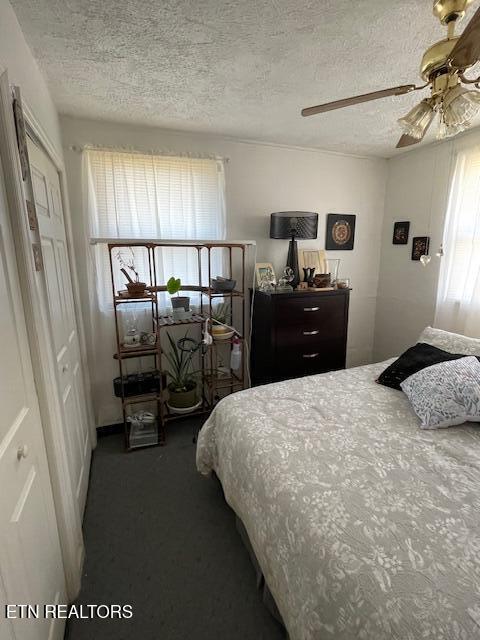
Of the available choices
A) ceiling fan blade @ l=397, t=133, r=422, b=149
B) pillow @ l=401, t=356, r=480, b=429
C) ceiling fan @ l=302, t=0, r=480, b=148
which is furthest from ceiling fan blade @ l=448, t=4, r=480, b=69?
pillow @ l=401, t=356, r=480, b=429

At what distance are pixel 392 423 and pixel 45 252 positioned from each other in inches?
73.2

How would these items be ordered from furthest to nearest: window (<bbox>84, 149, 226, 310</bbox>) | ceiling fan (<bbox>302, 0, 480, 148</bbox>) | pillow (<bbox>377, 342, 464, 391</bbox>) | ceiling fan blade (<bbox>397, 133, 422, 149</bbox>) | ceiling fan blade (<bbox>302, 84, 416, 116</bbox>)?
1. window (<bbox>84, 149, 226, 310</bbox>)
2. pillow (<bbox>377, 342, 464, 391</bbox>)
3. ceiling fan blade (<bbox>397, 133, 422, 149</bbox>)
4. ceiling fan blade (<bbox>302, 84, 416, 116</bbox>)
5. ceiling fan (<bbox>302, 0, 480, 148</bbox>)

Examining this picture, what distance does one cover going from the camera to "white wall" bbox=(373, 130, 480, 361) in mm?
2691

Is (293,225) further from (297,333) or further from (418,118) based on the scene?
(418,118)

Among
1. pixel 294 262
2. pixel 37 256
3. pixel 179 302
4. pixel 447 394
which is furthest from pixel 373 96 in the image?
pixel 179 302

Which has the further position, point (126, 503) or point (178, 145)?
point (178, 145)

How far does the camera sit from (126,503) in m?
1.85

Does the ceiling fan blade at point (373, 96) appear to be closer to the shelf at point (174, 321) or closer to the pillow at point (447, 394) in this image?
the pillow at point (447, 394)

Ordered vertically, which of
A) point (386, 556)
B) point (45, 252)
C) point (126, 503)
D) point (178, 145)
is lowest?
point (126, 503)

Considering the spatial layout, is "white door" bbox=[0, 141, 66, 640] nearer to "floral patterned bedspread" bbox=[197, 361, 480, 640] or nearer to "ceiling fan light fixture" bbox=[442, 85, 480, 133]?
"floral patterned bedspread" bbox=[197, 361, 480, 640]

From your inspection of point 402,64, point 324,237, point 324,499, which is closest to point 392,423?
point 324,499

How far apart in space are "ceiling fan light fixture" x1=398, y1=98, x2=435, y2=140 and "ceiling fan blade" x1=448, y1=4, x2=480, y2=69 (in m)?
0.18

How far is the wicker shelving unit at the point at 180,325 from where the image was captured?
227 cm

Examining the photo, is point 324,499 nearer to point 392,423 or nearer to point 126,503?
point 392,423
